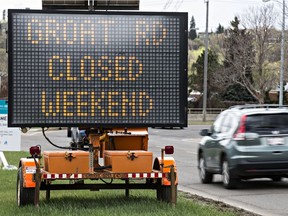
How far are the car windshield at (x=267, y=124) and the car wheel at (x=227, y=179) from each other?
2.99 feet

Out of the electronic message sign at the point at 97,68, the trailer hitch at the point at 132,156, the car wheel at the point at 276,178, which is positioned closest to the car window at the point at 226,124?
the car wheel at the point at 276,178

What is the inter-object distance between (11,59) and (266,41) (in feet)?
216

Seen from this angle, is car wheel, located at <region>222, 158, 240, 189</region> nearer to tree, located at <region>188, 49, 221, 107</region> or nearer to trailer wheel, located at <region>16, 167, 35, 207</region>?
trailer wheel, located at <region>16, 167, 35, 207</region>

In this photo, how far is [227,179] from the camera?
17.1 meters

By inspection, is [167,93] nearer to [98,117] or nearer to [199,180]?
[98,117]

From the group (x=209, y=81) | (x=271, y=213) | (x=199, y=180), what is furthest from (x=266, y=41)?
(x=271, y=213)

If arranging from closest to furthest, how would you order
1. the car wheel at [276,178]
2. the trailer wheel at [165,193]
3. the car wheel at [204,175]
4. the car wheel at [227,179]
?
the trailer wheel at [165,193] < the car wheel at [227,179] < the car wheel at [276,178] < the car wheel at [204,175]

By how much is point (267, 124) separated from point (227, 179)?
1.39 metres

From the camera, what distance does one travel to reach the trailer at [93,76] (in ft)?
38.7

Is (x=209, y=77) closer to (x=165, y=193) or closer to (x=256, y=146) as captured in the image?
(x=256, y=146)

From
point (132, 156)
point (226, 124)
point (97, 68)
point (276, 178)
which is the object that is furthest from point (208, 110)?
point (97, 68)

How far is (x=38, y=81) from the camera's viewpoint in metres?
11.8

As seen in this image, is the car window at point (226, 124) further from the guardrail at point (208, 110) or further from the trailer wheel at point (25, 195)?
the guardrail at point (208, 110)

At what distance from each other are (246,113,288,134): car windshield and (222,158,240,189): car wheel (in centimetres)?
91
